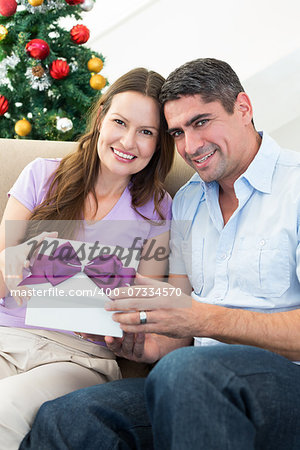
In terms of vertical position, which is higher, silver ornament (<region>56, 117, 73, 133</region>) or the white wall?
the white wall

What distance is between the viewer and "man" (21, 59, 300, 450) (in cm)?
82

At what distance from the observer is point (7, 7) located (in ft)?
7.55

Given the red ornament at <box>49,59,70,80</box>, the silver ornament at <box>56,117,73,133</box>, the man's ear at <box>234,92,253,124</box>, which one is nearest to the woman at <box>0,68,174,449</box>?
the man's ear at <box>234,92,253,124</box>

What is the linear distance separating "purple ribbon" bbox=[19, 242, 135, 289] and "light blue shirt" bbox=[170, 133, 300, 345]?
23 centimetres

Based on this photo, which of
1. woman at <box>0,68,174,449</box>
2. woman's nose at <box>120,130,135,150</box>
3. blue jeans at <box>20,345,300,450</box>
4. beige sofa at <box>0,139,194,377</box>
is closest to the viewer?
blue jeans at <box>20,345,300,450</box>

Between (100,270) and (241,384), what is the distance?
0.46 metres

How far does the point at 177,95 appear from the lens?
1302mm

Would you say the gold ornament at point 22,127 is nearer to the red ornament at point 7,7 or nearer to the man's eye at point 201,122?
the red ornament at point 7,7

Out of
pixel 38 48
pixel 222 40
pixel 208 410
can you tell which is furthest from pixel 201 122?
pixel 222 40

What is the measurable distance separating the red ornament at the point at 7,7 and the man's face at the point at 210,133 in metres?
→ 1.35

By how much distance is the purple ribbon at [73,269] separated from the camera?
114 centimetres

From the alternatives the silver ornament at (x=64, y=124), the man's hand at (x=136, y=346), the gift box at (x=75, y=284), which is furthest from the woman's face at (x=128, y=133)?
the silver ornament at (x=64, y=124)

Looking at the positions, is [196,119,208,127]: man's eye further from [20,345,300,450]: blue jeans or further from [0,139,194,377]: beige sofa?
[20,345,300,450]: blue jeans

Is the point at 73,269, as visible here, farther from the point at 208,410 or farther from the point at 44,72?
the point at 44,72
